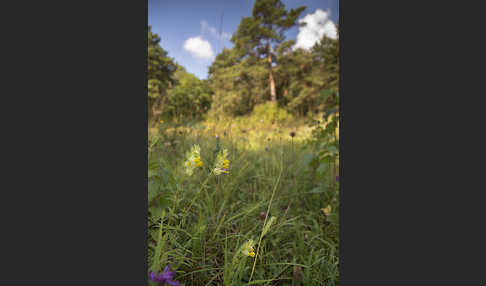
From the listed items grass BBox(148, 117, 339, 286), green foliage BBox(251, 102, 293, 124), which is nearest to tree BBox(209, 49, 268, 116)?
green foliage BBox(251, 102, 293, 124)

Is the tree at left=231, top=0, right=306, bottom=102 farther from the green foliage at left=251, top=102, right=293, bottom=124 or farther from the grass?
the green foliage at left=251, top=102, right=293, bottom=124

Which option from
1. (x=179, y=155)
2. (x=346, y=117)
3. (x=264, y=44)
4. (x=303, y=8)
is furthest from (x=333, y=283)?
(x=264, y=44)

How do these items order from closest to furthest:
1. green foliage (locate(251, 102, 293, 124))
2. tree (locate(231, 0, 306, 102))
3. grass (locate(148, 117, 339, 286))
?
grass (locate(148, 117, 339, 286))
tree (locate(231, 0, 306, 102))
green foliage (locate(251, 102, 293, 124))

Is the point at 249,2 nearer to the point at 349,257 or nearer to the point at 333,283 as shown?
the point at 349,257

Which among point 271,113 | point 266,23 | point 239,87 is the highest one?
point 239,87

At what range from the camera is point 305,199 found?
1.04 metres

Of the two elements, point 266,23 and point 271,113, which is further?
point 271,113

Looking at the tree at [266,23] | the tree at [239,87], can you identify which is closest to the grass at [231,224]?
the tree at [239,87]

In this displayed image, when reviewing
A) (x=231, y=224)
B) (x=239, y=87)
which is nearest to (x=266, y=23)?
(x=231, y=224)

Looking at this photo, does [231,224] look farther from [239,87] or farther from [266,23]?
[239,87]

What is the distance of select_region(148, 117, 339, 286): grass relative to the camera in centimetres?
49

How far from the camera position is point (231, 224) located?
698 mm

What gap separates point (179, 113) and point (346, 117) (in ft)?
4.83

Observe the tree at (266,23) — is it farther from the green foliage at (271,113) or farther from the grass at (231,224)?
the green foliage at (271,113)
